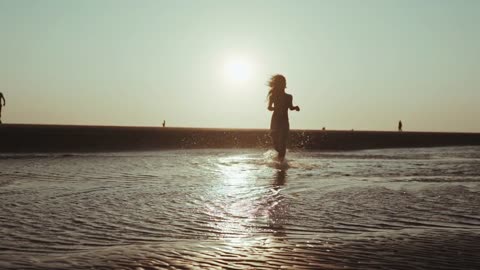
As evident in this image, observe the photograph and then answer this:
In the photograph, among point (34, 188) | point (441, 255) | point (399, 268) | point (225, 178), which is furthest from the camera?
point (225, 178)

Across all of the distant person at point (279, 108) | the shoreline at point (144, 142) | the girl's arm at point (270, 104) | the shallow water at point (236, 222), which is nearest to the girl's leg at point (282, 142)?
the distant person at point (279, 108)

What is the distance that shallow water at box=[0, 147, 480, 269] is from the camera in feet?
16.8

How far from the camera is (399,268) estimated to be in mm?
4781

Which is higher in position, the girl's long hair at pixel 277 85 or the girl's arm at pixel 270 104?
the girl's long hair at pixel 277 85

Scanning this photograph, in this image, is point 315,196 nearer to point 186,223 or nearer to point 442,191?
point 442,191

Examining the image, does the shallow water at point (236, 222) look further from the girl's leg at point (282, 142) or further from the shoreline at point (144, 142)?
the shoreline at point (144, 142)

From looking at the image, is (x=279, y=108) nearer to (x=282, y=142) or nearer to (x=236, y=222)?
(x=282, y=142)

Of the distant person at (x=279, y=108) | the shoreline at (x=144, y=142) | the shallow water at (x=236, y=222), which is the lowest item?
the shallow water at (x=236, y=222)

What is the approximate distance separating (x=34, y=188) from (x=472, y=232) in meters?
7.15

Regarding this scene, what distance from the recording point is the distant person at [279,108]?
19.9 meters

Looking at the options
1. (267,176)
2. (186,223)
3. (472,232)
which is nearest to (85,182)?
(267,176)

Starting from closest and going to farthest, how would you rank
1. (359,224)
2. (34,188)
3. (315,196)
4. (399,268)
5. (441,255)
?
(399,268)
(441,255)
(359,224)
(315,196)
(34,188)

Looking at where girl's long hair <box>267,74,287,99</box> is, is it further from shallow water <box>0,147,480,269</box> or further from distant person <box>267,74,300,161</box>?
shallow water <box>0,147,480,269</box>

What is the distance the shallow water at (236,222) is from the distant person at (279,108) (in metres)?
7.18
